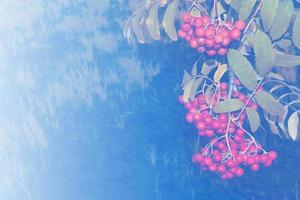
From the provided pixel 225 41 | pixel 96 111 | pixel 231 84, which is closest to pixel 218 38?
pixel 225 41

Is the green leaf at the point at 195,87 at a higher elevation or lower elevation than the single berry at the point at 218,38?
lower

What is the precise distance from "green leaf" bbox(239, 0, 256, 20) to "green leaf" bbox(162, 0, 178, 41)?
162 millimetres

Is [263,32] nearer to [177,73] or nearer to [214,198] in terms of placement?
[177,73]

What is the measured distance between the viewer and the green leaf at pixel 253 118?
36.9 inches

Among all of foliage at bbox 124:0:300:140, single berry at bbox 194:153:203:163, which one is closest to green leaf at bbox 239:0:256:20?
foliage at bbox 124:0:300:140

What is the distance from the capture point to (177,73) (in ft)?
3.53

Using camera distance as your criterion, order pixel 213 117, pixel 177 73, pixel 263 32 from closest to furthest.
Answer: pixel 263 32
pixel 213 117
pixel 177 73

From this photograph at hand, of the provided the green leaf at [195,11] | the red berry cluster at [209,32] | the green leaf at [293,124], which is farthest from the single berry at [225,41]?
the green leaf at [293,124]

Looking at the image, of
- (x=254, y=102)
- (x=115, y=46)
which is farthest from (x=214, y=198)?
(x=115, y=46)

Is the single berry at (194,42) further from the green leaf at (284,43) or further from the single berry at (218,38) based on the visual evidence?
the green leaf at (284,43)

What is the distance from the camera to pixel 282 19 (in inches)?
33.6

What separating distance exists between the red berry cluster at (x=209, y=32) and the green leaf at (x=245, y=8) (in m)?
0.01

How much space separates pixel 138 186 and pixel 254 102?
0.39m

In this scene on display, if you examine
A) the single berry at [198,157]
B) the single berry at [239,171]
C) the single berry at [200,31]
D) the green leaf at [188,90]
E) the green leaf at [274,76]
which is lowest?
the single berry at [239,171]
